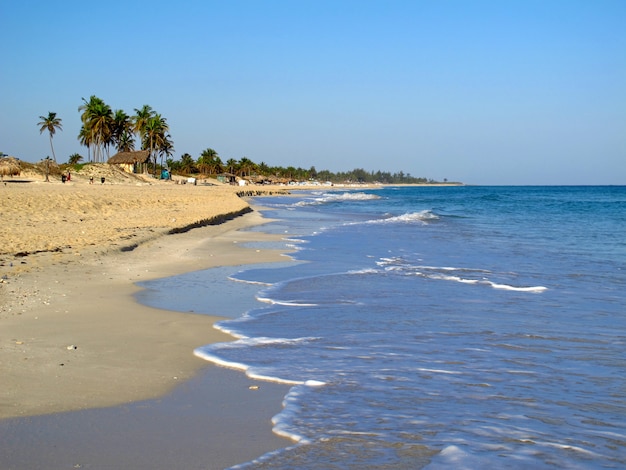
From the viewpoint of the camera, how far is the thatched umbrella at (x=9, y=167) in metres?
47.1

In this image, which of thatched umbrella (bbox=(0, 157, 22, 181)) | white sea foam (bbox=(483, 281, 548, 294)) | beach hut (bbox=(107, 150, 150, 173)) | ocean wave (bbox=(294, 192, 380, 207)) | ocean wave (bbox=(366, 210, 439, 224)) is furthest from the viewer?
beach hut (bbox=(107, 150, 150, 173))

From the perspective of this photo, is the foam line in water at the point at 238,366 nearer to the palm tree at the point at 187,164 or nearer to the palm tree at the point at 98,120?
the palm tree at the point at 98,120

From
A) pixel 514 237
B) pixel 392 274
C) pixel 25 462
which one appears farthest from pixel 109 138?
pixel 25 462

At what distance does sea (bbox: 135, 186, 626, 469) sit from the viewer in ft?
14.1

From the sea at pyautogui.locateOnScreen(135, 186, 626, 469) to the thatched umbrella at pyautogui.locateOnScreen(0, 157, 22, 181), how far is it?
3974cm

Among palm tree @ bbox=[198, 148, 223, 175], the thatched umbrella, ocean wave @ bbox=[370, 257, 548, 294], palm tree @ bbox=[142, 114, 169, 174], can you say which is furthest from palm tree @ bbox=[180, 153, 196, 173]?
ocean wave @ bbox=[370, 257, 548, 294]

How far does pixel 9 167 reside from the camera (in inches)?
1892

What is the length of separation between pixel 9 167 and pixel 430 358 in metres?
48.7

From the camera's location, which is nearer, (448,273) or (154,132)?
(448,273)

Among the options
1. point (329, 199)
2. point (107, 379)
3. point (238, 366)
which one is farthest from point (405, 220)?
point (329, 199)

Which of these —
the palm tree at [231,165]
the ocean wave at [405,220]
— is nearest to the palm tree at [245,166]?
the palm tree at [231,165]

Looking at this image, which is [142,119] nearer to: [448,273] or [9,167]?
[9,167]

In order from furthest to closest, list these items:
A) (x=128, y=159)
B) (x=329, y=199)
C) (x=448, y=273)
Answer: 1. (x=329, y=199)
2. (x=128, y=159)
3. (x=448, y=273)

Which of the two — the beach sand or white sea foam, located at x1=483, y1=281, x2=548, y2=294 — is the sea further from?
the beach sand
